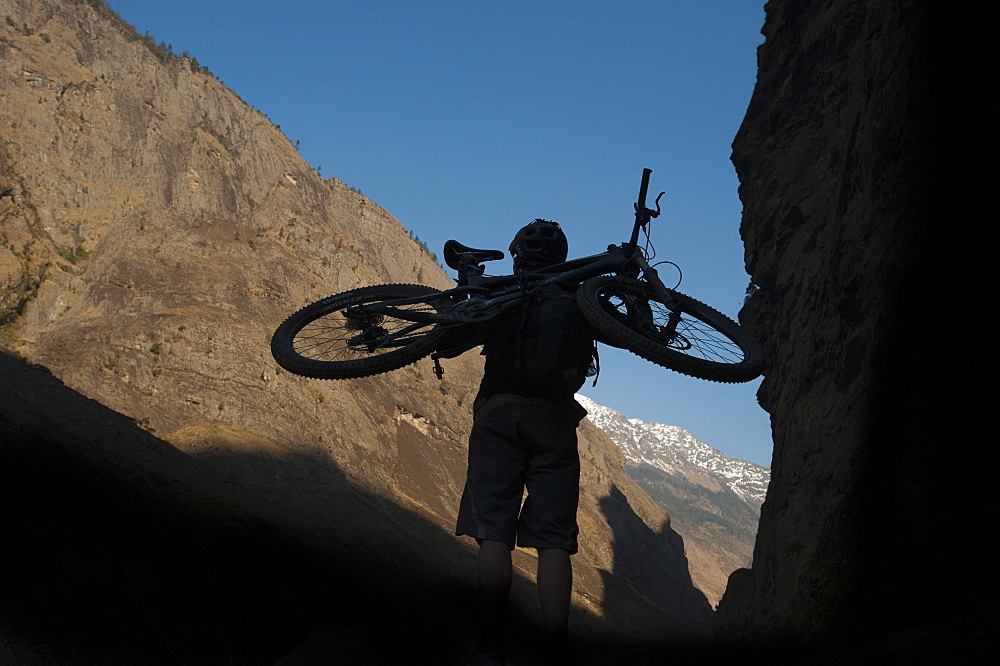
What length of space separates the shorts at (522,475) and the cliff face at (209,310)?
1139cm

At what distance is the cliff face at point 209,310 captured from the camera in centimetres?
2378

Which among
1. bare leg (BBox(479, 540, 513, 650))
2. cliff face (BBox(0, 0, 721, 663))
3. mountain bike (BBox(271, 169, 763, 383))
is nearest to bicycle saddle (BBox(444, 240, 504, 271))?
mountain bike (BBox(271, 169, 763, 383))

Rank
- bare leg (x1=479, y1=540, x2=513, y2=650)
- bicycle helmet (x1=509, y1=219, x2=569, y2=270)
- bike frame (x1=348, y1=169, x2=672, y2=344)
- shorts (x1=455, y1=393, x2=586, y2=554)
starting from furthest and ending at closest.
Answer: bicycle helmet (x1=509, y1=219, x2=569, y2=270)
bike frame (x1=348, y1=169, x2=672, y2=344)
shorts (x1=455, y1=393, x2=586, y2=554)
bare leg (x1=479, y1=540, x2=513, y2=650)

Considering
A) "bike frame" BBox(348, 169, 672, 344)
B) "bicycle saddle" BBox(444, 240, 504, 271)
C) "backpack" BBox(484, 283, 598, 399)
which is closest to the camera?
"backpack" BBox(484, 283, 598, 399)

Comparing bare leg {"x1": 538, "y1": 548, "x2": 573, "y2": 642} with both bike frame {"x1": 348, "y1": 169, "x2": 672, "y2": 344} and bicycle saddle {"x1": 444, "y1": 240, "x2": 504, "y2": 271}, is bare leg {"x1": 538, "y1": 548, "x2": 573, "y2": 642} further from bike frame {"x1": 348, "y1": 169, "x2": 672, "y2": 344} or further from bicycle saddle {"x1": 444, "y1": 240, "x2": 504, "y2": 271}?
bicycle saddle {"x1": 444, "y1": 240, "x2": 504, "y2": 271}

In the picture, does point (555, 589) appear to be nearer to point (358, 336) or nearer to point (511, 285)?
point (511, 285)

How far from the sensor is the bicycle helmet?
5395mm

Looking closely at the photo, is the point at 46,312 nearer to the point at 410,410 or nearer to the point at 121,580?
the point at 410,410

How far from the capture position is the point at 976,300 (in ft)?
15.2

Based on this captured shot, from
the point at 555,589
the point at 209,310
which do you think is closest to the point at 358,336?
the point at 555,589

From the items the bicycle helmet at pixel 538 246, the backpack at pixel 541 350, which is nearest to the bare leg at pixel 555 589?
the backpack at pixel 541 350

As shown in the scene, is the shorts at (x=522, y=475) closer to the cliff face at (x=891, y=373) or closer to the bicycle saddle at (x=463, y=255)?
the cliff face at (x=891, y=373)

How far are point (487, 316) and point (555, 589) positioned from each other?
1.79m

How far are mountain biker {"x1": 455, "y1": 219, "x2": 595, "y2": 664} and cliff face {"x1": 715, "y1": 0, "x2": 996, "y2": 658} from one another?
161cm
